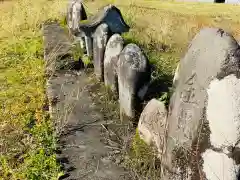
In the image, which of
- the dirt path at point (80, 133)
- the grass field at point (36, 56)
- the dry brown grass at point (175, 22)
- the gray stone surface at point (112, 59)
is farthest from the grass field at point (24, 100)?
the dry brown grass at point (175, 22)

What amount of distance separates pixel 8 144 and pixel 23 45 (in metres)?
4.74

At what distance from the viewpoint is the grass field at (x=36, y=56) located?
4699 millimetres

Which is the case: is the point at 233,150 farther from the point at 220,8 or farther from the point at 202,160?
the point at 220,8

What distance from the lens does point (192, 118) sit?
337 cm

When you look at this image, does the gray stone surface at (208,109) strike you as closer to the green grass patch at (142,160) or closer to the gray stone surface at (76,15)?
the green grass patch at (142,160)

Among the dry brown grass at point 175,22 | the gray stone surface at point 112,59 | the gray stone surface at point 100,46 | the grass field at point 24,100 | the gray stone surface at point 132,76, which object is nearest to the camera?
the grass field at point 24,100

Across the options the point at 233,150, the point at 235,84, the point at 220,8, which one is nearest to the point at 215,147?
the point at 233,150

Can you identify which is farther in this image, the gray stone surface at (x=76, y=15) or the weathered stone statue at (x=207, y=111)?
the gray stone surface at (x=76, y=15)

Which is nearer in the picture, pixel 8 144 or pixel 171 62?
pixel 8 144

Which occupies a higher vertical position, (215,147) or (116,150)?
(215,147)

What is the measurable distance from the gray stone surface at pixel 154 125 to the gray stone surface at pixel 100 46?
→ 2206 mm

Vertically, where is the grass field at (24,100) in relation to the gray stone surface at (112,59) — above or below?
below

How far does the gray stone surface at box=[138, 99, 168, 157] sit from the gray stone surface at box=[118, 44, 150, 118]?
55 centimetres

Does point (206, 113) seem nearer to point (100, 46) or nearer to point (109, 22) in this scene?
point (100, 46)
